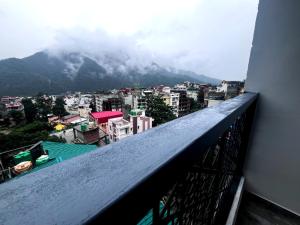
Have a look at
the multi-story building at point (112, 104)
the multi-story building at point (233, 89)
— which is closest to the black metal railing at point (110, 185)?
the multi-story building at point (233, 89)

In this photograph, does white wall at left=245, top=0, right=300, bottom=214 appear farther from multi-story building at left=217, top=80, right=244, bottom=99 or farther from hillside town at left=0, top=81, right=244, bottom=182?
multi-story building at left=217, top=80, right=244, bottom=99

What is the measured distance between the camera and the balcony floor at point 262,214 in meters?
1.69

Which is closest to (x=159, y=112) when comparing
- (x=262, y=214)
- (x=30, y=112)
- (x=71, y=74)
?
(x=262, y=214)

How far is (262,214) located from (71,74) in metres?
104

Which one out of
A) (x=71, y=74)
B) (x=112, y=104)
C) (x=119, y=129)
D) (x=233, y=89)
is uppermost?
(x=71, y=74)

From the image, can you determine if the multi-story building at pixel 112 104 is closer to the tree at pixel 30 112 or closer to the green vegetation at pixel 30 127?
the green vegetation at pixel 30 127

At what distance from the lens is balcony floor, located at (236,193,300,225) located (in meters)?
1.69

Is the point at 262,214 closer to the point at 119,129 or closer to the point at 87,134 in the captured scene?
the point at 87,134

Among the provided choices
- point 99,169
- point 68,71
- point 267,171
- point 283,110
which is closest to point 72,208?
point 99,169

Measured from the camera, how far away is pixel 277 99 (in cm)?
170

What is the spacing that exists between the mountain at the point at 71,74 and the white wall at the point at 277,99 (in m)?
57.1

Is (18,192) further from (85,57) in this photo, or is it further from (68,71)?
(85,57)

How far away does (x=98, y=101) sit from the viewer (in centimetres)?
3025

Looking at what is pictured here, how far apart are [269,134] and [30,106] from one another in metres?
31.8
